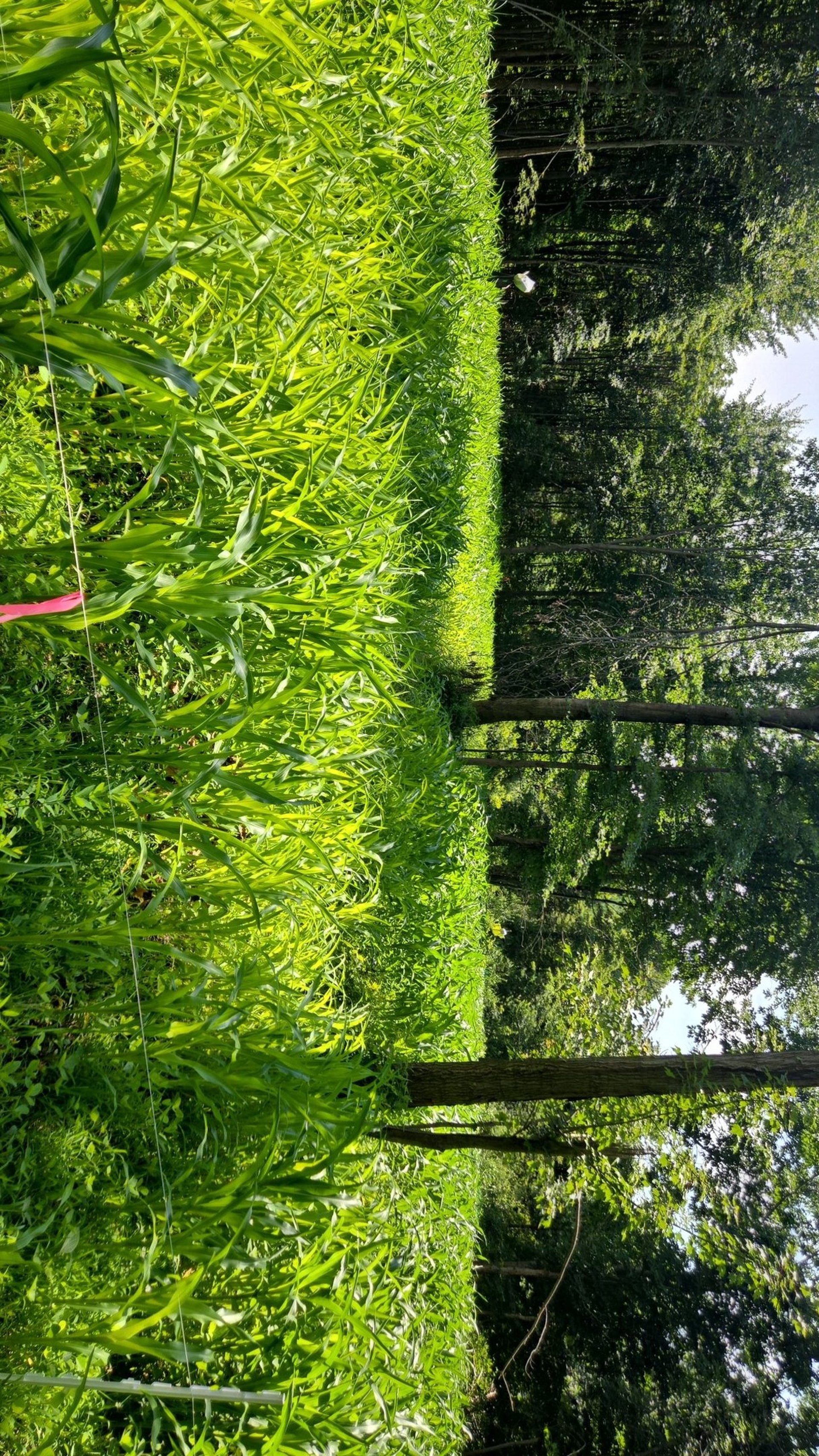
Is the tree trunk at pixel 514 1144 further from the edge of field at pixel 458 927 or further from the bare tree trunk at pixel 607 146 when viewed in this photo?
the bare tree trunk at pixel 607 146

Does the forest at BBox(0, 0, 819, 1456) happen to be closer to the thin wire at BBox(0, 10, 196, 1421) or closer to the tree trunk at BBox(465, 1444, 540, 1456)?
the thin wire at BBox(0, 10, 196, 1421)

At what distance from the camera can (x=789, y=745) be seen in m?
8.29

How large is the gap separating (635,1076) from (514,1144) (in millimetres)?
706

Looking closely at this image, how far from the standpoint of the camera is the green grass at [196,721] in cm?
134

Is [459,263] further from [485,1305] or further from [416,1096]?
[485,1305]

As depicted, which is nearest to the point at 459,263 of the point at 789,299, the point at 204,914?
the point at 204,914

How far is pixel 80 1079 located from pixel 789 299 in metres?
15.7

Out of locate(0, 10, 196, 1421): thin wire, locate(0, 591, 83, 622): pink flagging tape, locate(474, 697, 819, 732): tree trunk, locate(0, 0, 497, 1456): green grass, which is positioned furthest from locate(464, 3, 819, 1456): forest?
locate(0, 591, 83, 622): pink flagging tape

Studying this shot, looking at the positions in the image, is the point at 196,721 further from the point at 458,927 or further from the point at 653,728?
the point at 653,728

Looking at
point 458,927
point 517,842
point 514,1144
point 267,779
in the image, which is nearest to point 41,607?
point 267,779

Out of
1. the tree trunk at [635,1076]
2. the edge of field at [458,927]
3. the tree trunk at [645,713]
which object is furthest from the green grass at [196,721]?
the tree trunk at [645,713]

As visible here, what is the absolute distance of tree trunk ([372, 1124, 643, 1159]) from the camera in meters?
3.06

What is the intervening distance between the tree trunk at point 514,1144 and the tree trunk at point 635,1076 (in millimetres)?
156

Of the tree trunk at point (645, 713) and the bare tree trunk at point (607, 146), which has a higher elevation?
the bare tree trunk at point (607, 146)
